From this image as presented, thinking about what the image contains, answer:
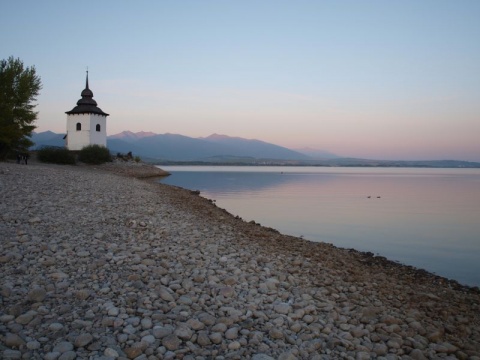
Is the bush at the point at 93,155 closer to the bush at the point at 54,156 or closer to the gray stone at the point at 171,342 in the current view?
the bush at the point at 54,156

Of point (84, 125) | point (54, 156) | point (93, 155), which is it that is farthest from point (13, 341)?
point (84, 125)

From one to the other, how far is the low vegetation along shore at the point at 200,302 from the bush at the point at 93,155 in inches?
1740

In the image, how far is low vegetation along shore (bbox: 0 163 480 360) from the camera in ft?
16.9

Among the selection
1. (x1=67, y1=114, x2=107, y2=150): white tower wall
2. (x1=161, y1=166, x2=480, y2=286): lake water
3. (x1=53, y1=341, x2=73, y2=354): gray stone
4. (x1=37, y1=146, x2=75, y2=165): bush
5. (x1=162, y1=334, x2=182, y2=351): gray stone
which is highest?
(x1=67, y1=114, x2=107, y2=150): white tower wall

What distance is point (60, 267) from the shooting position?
291 inches

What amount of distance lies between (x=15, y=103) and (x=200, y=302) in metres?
36.6

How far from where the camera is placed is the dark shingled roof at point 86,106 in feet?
187

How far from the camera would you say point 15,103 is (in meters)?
35.7

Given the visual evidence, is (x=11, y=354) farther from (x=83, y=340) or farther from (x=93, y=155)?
(x=93, y=155)

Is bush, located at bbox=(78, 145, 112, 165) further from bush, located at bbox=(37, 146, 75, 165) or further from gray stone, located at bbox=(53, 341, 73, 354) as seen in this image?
gray stone, located at bbox=(53, 341, 73, 354)

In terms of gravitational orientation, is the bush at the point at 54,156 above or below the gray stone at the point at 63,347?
above

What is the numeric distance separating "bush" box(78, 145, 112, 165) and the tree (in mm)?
15381

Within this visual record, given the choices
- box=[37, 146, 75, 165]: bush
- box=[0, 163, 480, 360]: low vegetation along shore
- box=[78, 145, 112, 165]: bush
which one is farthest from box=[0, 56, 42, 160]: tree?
box=[0, 163, 480, 360]: low vegetation along shore

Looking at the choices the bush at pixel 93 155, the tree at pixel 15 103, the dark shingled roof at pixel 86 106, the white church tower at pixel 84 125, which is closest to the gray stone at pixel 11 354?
the tree at pixel 15 103
